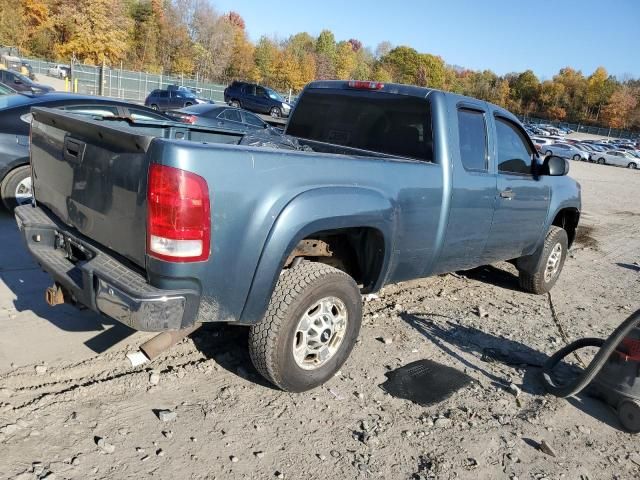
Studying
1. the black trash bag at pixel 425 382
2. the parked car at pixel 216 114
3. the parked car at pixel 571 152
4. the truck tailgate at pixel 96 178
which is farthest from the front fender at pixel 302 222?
Result: the parked car at pixel 571 152

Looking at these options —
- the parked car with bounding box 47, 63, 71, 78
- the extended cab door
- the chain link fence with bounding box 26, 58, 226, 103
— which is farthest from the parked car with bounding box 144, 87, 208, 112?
the extended cab door

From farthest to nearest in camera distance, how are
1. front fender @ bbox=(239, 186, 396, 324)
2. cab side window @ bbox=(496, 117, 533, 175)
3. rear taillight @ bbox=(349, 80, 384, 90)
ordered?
cab side window @ bbox=(496, 117, 533, 175)
rear taillight @ bbox=(349, 80, 384, 90)
front fender @ bbox=(239, 186, 396, 324)

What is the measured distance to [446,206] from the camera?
422 cm

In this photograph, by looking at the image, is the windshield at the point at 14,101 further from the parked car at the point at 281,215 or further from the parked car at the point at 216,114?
the parked car at the point at 216,114

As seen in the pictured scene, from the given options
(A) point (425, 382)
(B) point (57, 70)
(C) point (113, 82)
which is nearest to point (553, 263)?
(A) point (425, 382)

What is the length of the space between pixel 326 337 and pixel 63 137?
2038mm

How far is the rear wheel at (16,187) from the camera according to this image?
6.37 m

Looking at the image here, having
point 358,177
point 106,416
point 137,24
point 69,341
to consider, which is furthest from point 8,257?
point 137,24

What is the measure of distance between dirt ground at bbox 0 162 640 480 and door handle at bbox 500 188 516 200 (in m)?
1.21

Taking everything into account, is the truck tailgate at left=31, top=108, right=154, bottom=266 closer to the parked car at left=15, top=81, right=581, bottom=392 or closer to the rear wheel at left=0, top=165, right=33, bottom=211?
the parked car at left=15, top=81, right=581, bottom=392

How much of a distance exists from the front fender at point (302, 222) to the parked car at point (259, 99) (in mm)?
34888

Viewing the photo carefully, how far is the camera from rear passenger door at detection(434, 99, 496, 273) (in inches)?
172

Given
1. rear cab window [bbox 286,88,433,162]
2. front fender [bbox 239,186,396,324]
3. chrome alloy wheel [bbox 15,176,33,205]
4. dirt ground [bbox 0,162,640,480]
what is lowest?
dirt ground [bbox 0,162,640,480]

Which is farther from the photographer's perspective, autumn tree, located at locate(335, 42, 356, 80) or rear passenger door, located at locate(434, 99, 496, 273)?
autumn tree, located at locate(335, 42, 356, 80)
